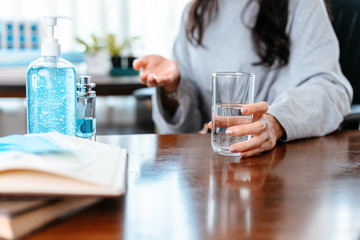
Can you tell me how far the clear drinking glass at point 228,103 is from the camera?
27.2 inches

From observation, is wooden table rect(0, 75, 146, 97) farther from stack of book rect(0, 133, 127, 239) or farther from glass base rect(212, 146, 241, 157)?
stack of book rect(0, 133, 127, 239)

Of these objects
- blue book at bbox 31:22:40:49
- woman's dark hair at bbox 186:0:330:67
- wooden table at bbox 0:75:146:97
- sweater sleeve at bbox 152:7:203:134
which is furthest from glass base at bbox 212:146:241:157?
blue book at bbox 31:22:40:49

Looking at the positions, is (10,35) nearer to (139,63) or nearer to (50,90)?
(139,63)

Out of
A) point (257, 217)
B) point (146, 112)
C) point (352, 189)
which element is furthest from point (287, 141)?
point (146, 112)

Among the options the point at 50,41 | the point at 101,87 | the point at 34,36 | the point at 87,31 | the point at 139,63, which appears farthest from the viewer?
the point at 87,31

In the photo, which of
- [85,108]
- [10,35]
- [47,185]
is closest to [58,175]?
[47,185]

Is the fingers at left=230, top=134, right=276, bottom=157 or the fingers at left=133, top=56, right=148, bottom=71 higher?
the fingers at left=133, top=56, right=148, bottom=71

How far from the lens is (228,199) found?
19.2 inches

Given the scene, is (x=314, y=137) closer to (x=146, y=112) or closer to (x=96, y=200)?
(x=96, y=200)

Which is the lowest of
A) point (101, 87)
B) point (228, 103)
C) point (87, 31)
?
point (101, 87)

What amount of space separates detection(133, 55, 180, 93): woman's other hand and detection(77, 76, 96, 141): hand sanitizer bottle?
230 mm

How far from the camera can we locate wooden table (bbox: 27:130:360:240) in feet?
1.30

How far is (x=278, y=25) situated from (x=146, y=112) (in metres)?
1.13

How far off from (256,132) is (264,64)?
569mm
